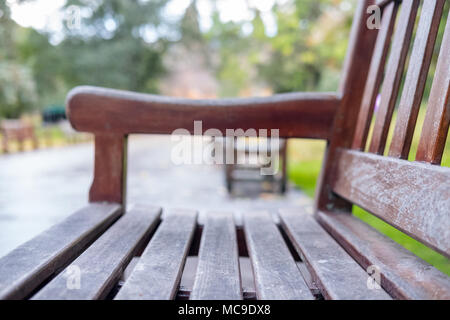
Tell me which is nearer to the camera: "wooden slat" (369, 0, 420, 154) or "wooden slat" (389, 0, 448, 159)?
"wooden slat" (389, 0, 448, 159)

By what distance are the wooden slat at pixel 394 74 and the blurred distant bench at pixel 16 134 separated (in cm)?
850

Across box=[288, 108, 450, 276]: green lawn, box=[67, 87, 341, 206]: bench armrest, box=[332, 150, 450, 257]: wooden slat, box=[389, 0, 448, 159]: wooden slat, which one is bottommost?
box=[288, 108, 450, 276]: green lawn

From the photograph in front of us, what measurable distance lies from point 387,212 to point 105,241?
2.53 feet

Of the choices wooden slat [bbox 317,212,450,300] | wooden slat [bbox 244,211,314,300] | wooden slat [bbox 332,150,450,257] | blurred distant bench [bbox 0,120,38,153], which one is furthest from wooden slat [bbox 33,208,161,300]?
blurred distant bench [bbox 0,120,38,153]

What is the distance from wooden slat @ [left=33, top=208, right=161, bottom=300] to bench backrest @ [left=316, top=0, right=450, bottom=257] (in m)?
0.68

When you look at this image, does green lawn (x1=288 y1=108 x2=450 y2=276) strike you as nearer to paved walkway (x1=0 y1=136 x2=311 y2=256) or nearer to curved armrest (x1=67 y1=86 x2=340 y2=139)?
curved armrest (x1=67 y1=86 x2=340 y2=139)

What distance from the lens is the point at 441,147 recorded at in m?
0.84

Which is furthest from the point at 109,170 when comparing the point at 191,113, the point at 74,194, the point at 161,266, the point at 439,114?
the point at 74,194

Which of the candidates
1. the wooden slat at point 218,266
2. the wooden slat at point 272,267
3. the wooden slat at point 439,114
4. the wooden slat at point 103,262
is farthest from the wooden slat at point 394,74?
the wooden slat at point 103,262

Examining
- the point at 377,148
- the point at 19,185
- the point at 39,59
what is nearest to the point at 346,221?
the point at 377,148

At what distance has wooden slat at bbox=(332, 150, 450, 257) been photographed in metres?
0.74

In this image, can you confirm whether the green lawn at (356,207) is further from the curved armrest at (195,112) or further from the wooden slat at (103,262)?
the wooden slat at (103,262)

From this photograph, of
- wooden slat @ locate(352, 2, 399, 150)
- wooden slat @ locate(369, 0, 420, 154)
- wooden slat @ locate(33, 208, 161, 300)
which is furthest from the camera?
wooden slat @ locate(352, 2, 399, 150)

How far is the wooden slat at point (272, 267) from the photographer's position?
→ 28.5 inches
